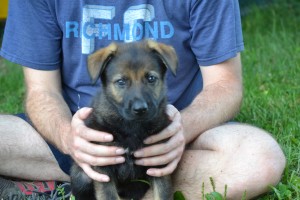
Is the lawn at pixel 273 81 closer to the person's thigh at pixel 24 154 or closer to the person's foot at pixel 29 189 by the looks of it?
the person's foot at pixel 29 189

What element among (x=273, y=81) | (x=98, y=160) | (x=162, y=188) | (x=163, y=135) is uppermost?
(x=163, y=135)

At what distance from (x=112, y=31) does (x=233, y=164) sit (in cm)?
128

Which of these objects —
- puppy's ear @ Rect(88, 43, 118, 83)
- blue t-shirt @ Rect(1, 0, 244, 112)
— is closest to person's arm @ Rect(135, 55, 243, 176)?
blue t-shirt @ Rect(1, 0, 244, 112)

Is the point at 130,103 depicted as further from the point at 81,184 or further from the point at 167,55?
the point at 81,184

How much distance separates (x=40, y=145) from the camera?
448 centimetres

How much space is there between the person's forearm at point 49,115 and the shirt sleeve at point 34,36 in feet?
0.74

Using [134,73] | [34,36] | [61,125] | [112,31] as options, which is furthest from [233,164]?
[34,36]

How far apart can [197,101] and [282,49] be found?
12.6 ft

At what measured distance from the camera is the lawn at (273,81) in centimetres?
484

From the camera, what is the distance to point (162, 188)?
388cm

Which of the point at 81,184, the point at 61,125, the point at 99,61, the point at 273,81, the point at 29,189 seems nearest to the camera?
the point at 99,61

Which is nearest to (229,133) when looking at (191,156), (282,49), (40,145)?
(191,156)

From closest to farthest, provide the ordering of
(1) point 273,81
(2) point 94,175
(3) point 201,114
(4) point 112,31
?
(2) point 94,175 → (3) point 201,114 → (4) point 112,31 → (1) point 273,81

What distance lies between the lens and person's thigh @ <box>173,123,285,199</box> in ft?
12.9
